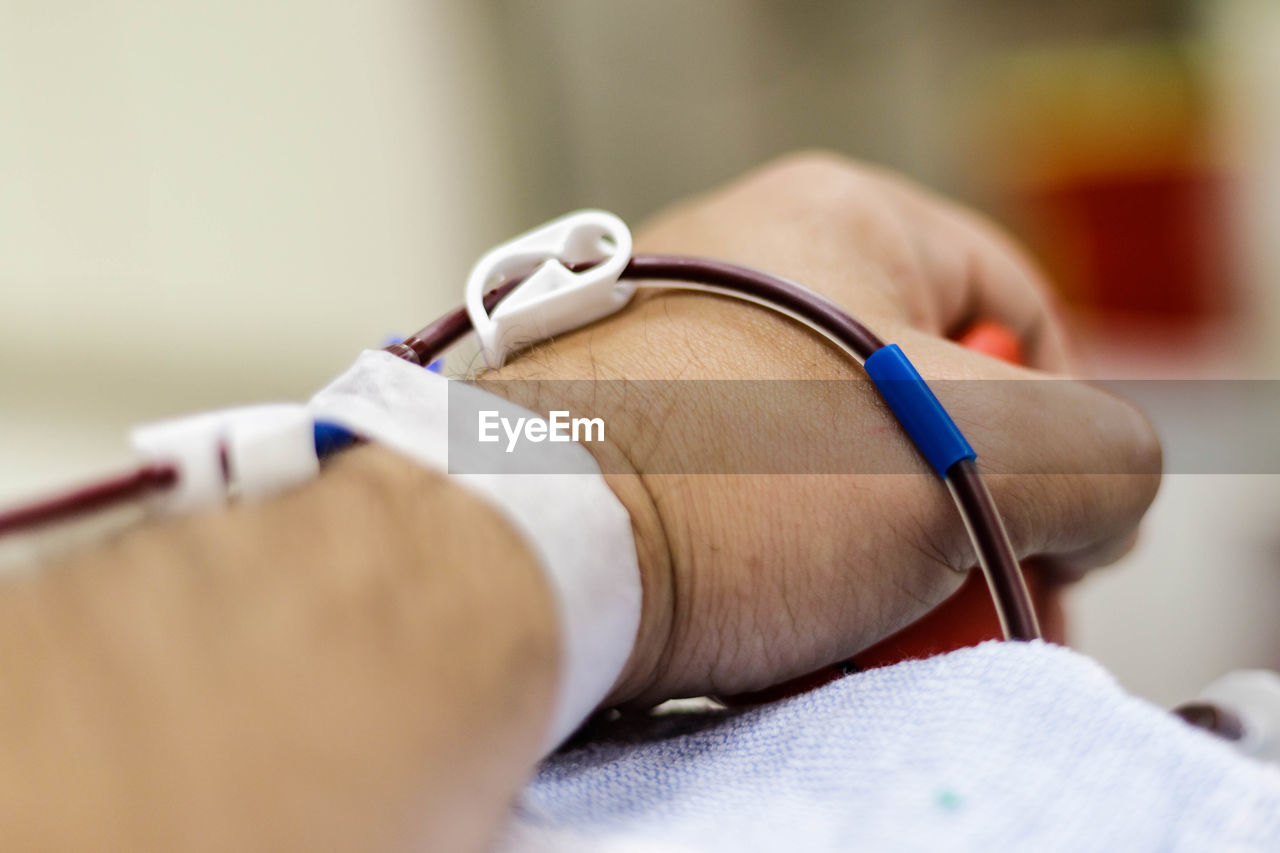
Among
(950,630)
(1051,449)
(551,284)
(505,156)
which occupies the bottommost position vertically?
(950,630)

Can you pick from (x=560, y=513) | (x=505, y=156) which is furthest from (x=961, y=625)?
(x=505, y=156)

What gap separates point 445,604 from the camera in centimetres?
30

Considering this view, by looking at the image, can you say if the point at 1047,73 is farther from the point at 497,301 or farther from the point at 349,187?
the point at 497,301

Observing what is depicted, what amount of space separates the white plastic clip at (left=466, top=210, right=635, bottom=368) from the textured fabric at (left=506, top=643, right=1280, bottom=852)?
214 millimetres

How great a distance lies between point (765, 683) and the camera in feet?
1.40

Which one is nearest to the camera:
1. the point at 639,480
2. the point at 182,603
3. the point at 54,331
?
the point at 182,603

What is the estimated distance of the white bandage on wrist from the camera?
1.06ft

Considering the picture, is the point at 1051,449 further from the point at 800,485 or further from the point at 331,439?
the point at 331,439

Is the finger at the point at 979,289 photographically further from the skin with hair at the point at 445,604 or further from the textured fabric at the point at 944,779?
the textured fabric at the point at 944,779

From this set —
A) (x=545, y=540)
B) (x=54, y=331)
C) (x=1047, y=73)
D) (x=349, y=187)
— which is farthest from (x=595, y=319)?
(x=1047, y=73)

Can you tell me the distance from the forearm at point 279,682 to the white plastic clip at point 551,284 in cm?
14

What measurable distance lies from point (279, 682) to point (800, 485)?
0.24 m

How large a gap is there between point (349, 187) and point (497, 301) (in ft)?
3.77

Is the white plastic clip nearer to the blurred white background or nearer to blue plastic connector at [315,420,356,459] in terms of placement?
blue plastic connector at [315,420,356,459]
